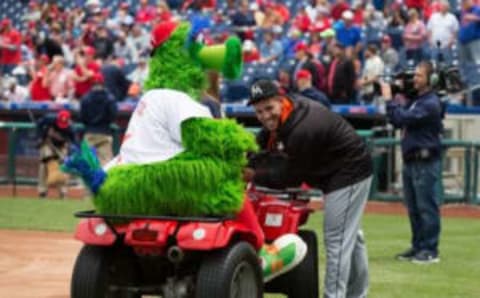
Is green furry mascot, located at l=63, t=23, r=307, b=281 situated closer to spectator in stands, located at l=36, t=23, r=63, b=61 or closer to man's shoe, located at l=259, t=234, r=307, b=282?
man's shoe, located at l=259, t=234, r=307, b=282

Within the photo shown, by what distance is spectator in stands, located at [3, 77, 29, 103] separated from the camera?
2709 centimetres

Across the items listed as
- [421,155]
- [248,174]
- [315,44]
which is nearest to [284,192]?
[248,174]

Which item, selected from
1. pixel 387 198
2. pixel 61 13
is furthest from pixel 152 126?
pixel 61 13

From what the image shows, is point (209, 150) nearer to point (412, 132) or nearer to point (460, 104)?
point (412, 132)

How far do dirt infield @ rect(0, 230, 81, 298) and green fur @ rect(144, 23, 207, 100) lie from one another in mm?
2770

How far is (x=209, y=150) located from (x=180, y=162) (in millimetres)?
198

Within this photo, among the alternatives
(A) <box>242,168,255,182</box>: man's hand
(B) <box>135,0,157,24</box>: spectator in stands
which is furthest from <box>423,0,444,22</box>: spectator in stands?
(A) <box>242,168,255,182</box>: man's hand

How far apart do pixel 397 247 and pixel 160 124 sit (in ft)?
22.6

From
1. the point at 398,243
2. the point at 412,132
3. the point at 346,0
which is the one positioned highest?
the point at 346,0

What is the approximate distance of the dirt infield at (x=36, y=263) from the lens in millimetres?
11180

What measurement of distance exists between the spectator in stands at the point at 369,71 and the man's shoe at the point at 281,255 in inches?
536

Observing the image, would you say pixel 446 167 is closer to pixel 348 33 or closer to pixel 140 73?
pixel 348 33

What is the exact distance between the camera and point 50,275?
481 inches

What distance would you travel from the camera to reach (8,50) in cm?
3055
